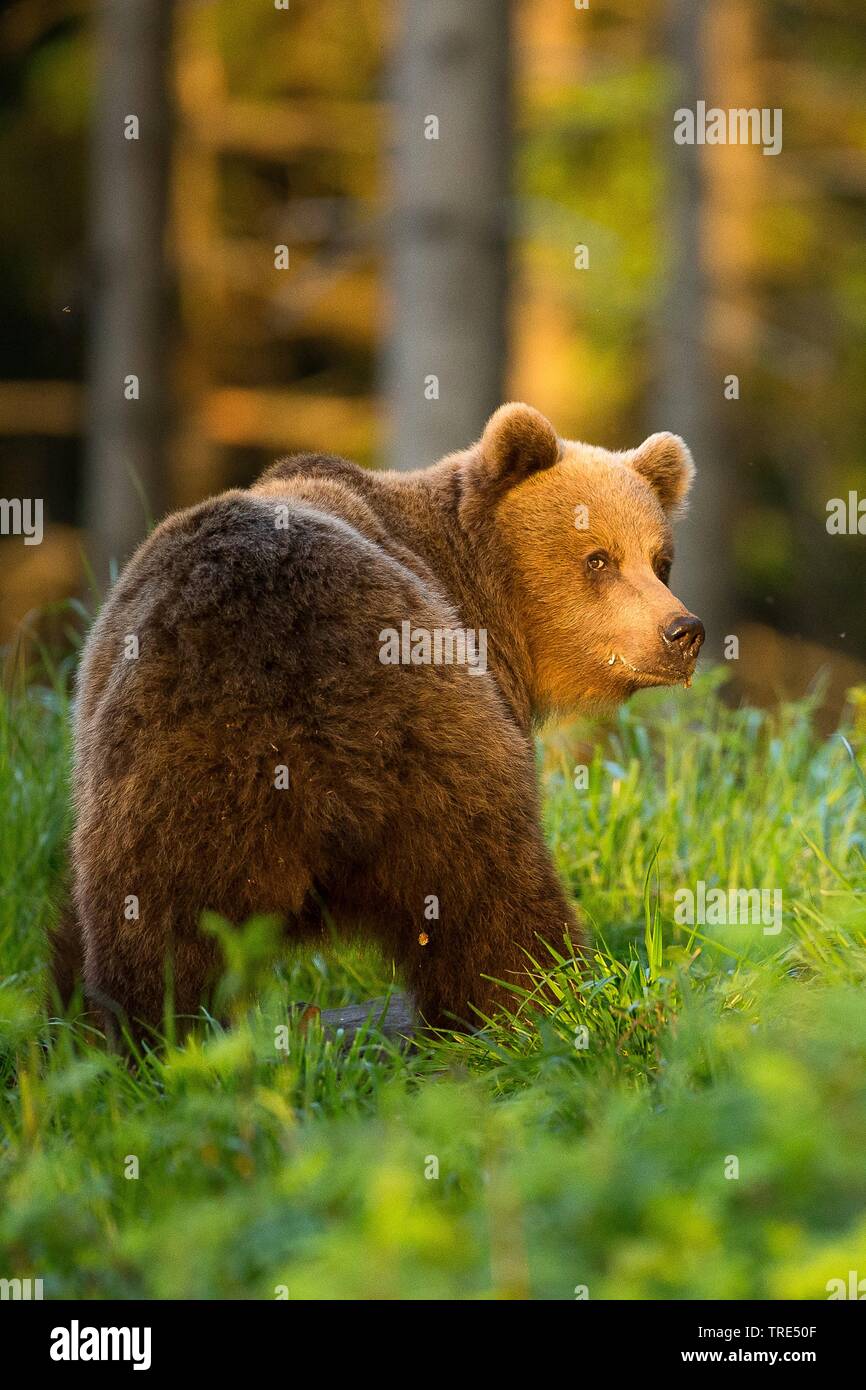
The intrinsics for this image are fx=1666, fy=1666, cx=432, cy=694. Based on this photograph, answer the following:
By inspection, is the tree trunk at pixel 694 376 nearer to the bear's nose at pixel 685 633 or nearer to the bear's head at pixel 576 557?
the bear's head at pixel 576 557

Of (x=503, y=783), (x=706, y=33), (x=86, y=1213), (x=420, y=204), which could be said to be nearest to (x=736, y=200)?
(x=706, y=33)

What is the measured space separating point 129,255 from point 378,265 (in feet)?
13.3

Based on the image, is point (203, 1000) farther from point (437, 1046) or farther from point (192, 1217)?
point (192, 1217)

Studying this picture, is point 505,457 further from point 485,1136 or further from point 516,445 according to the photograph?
point 485,1136

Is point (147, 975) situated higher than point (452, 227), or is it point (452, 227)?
point (452, 227)

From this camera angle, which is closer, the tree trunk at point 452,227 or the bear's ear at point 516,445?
the bear's ear at point 516,445

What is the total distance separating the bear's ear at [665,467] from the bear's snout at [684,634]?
0.66 m

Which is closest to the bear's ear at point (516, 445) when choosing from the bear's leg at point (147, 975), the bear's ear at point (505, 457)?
the bear's ear at point (505, 457)

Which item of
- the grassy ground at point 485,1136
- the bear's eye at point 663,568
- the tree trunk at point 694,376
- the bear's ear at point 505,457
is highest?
the tree trunk at point 694,376

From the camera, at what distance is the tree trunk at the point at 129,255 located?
15.2 meters

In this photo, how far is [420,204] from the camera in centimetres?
1005

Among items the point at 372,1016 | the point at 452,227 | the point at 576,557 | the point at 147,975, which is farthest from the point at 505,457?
the point at 452,227

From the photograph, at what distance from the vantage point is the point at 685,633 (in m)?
4.82
